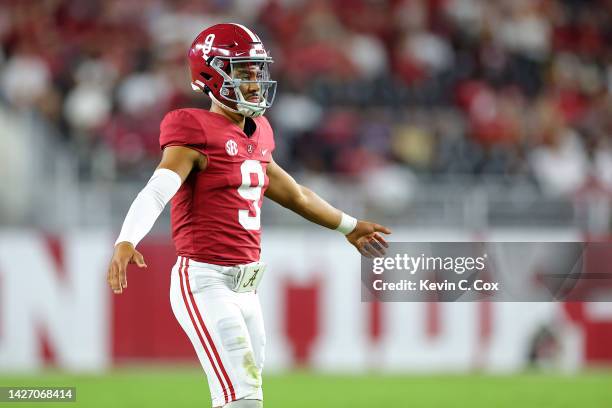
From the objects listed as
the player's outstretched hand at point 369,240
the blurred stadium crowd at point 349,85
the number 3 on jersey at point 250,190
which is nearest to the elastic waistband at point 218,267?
the number 3 on jersey at point 250,190

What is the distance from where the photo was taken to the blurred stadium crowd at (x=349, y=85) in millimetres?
11930

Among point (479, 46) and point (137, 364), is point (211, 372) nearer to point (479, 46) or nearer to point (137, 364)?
point (137, 364)

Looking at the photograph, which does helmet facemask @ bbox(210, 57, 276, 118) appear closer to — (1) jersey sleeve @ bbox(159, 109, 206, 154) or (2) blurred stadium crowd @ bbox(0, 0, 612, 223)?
(1) jersey sleeve @ bbox(159, 109, 206, 154)

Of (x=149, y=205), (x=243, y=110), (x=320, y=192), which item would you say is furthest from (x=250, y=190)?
(x=320, y=192)

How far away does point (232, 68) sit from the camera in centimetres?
533

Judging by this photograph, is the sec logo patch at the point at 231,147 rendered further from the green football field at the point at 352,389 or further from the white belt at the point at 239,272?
the green football field at the point at 352,389

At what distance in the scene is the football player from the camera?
16.5 feet

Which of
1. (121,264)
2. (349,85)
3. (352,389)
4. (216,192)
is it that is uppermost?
(349,85)

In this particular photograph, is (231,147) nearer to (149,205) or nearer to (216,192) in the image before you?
(216,192)

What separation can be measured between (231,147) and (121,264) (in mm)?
855

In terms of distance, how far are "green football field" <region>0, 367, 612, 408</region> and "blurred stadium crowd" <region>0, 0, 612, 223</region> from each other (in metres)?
1.96

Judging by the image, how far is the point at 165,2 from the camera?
13609mm

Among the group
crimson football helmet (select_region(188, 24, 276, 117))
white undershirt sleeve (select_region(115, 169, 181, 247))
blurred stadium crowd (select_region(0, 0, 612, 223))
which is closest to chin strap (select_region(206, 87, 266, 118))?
crimson football helmet (select_region(188, 24, 276, 117))

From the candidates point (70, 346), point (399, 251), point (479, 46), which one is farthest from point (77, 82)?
point (399, 251)
